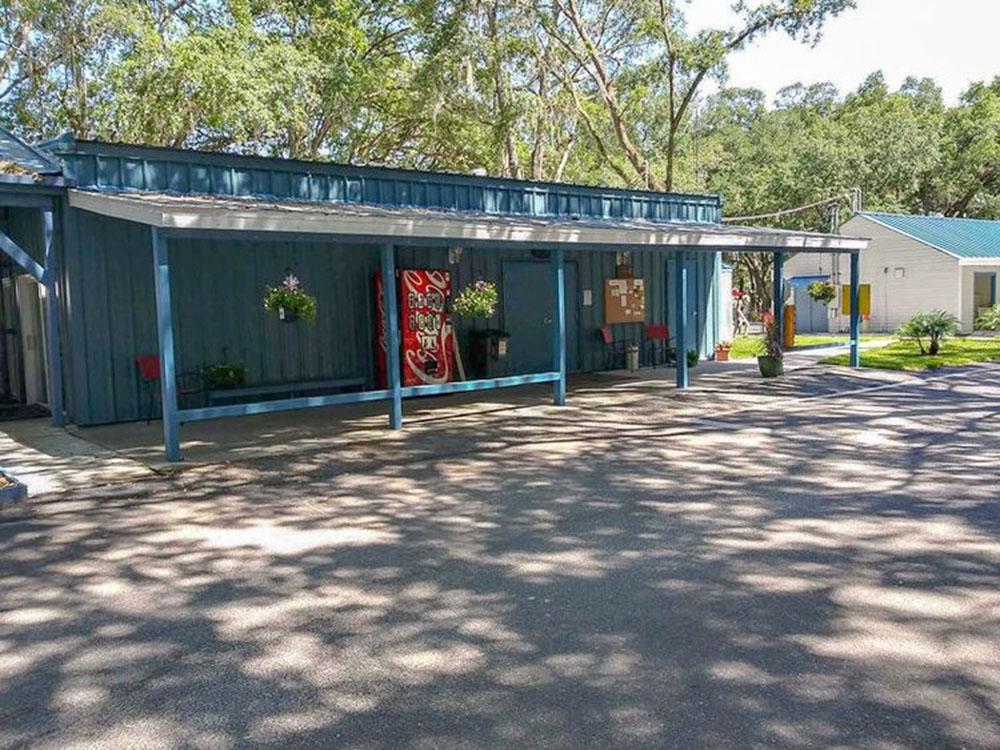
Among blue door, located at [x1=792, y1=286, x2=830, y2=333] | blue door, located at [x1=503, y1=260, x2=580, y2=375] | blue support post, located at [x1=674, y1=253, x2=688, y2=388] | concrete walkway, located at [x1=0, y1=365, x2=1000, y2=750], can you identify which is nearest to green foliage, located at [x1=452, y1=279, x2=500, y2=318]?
blue door, located at [x1=503, y1=260, x2=580, y2=375]

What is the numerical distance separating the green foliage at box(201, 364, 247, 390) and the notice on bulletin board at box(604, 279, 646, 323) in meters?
7.14

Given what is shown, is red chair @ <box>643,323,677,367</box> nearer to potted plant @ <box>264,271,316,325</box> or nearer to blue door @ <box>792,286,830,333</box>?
potted plant @ <box>264,271,316,325</box>

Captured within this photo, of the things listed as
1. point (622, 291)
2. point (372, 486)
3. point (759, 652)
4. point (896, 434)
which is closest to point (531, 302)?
point (622, 291)

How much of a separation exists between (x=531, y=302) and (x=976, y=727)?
38.9ft

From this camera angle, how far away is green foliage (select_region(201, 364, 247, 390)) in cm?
1030

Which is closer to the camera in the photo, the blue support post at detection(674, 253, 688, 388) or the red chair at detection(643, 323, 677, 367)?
the blue support post at detection(674, 253, 688, 388)

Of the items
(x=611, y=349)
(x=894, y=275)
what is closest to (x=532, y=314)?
(x=611, y=349)

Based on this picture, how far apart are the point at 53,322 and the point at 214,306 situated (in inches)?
70.9

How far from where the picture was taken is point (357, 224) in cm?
890

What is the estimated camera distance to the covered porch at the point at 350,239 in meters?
7.88

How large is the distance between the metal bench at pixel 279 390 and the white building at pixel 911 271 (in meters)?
16.8

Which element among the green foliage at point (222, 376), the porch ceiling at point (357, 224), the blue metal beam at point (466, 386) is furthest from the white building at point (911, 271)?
the green foliage at point (222, 376)

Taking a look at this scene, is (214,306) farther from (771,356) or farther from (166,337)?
(771,356)

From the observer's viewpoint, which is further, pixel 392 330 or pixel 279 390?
pixel 279 390
